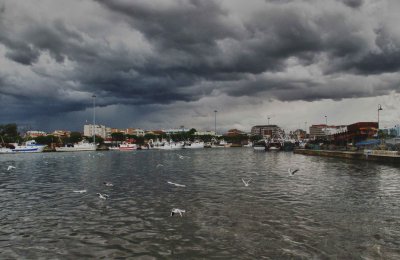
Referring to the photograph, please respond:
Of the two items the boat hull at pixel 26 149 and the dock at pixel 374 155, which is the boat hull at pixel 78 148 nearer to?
the boat hull at pixel 26 149

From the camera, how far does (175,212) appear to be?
18.5 metres

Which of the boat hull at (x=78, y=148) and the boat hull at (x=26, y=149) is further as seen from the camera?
the boat hull at (x=78, y=148)

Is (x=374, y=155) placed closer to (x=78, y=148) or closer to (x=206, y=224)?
(x=206, y=224)

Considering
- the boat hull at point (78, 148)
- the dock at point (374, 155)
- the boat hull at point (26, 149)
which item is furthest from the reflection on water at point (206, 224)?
the boat hull at point (78, 148)

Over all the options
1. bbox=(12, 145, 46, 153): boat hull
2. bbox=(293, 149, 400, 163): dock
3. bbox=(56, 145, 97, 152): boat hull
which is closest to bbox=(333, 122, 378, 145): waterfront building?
bbox=(293, 149, 400, 163): dock

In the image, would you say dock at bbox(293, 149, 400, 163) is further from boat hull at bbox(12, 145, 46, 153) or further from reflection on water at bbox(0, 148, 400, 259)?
boat hull at bbox(12, 145, 46, 153)

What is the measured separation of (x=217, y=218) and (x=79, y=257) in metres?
7.68

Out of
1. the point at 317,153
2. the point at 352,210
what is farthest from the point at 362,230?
the point at 317,153

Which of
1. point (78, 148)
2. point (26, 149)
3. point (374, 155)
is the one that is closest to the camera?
point (374, 155)

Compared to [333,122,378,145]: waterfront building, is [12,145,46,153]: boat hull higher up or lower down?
lower down

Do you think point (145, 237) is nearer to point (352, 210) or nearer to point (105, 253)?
point (105, 253)

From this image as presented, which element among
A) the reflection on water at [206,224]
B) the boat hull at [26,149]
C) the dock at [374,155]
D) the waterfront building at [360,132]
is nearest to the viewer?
the reflection on water at [206,224]

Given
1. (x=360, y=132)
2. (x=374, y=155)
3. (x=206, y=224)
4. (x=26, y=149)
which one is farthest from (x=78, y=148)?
(x=206, y=224)

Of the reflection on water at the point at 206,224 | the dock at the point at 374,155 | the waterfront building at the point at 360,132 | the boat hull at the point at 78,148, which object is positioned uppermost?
the waterfront building at the point at 360,132
